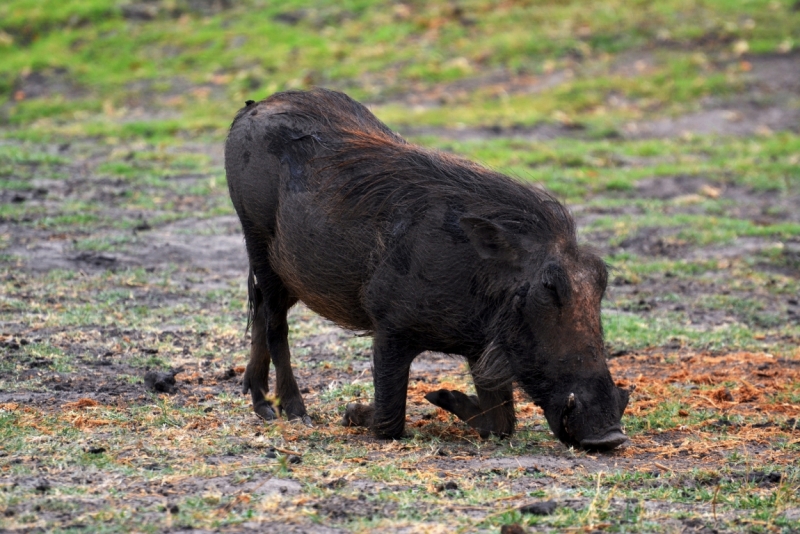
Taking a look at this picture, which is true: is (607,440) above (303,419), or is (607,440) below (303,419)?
above

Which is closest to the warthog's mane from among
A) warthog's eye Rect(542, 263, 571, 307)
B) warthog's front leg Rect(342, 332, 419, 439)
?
warthog's eye Rect(542, 263, 571, 307)

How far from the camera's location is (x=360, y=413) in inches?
193

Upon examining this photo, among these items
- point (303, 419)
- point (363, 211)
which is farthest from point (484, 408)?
point (363, 211)

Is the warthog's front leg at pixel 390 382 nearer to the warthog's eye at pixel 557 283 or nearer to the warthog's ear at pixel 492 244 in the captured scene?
the warthog's ear at pixel 492 244

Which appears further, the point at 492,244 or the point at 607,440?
the point at 492,244

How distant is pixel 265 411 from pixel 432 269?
3.87ft

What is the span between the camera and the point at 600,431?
430cm

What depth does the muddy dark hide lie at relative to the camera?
14.3 feet

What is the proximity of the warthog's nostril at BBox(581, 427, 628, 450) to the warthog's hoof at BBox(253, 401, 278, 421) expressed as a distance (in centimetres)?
148

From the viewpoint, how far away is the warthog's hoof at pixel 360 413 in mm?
4875

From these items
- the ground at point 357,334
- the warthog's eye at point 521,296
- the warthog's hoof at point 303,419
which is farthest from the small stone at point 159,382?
the warthog's eye at point 521,296

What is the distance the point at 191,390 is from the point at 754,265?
198 inches

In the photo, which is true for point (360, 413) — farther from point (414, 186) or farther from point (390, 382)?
point (414, 186)

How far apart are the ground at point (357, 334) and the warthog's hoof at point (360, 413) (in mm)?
81
